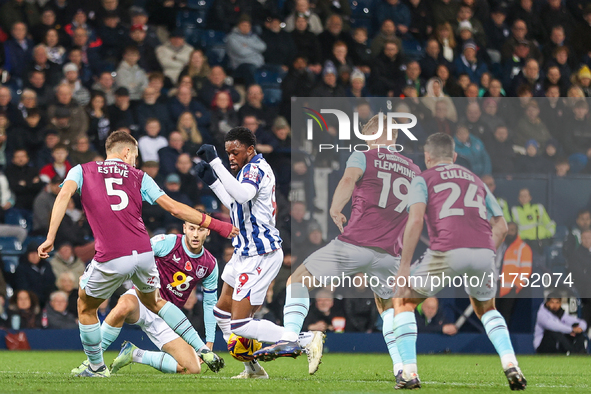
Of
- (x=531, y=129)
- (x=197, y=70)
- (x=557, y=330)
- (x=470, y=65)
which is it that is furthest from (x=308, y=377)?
(x=470, y=65)

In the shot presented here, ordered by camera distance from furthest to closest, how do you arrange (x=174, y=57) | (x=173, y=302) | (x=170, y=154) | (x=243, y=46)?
1. (x=243, y=46)
2. (x=174, y=57)
3. (x=170, y=154)
4. (x=173, y=302)

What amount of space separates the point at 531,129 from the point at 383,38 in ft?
11.3

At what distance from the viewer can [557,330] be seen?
12375mm

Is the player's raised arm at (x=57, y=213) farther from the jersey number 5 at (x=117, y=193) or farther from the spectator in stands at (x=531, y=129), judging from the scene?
the spectator in stands at (x=531, y=129)

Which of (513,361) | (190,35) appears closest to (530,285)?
(513,361)

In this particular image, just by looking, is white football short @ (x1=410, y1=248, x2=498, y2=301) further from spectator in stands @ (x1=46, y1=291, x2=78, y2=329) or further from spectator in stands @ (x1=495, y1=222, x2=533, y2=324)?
spectator in stands @ (x1=46, y1=291, x2=78, y2=329)

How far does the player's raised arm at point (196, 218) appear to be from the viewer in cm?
677

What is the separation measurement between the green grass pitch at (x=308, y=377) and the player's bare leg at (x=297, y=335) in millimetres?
243

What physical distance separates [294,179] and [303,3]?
4233mm

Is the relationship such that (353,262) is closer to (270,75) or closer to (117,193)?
(117,193)

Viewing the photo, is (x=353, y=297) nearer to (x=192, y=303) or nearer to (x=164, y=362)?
(x=192, y=303)

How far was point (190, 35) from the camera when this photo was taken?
15.1m

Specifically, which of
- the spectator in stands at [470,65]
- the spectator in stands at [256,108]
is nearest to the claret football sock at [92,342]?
the spectator in stands at [256,108]

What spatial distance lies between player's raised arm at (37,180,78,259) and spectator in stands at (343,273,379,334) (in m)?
6.03
